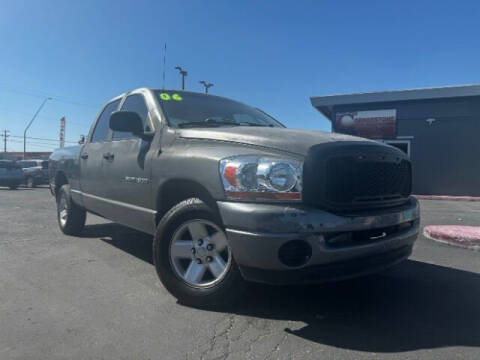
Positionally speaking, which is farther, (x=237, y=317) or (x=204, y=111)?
(x=204, y=111)

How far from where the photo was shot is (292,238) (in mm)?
2436

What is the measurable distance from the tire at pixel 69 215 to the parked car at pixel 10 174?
16.0 metres

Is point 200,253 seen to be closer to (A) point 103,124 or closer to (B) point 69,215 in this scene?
(A) point 103,124

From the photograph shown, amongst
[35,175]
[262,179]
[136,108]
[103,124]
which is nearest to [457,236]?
[262,179]

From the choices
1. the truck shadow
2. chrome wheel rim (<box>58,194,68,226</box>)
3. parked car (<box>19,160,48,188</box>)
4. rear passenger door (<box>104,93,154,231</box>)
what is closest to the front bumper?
the truck shadow

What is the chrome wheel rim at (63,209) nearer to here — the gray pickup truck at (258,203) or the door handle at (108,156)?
the door handle at (108,156)

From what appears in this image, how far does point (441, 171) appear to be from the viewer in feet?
54.0

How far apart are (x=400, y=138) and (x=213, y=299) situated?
1625 centimetres

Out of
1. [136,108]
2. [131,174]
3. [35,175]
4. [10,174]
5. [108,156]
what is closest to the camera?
[131,174]

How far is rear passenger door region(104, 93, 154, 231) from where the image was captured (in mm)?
3682

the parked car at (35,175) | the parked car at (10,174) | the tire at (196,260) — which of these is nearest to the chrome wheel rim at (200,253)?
the tire at (196,260)

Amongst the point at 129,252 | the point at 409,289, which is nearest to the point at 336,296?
the point at 409,289

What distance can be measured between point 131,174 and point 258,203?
1.84 meters

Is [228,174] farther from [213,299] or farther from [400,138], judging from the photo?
[400,138]
